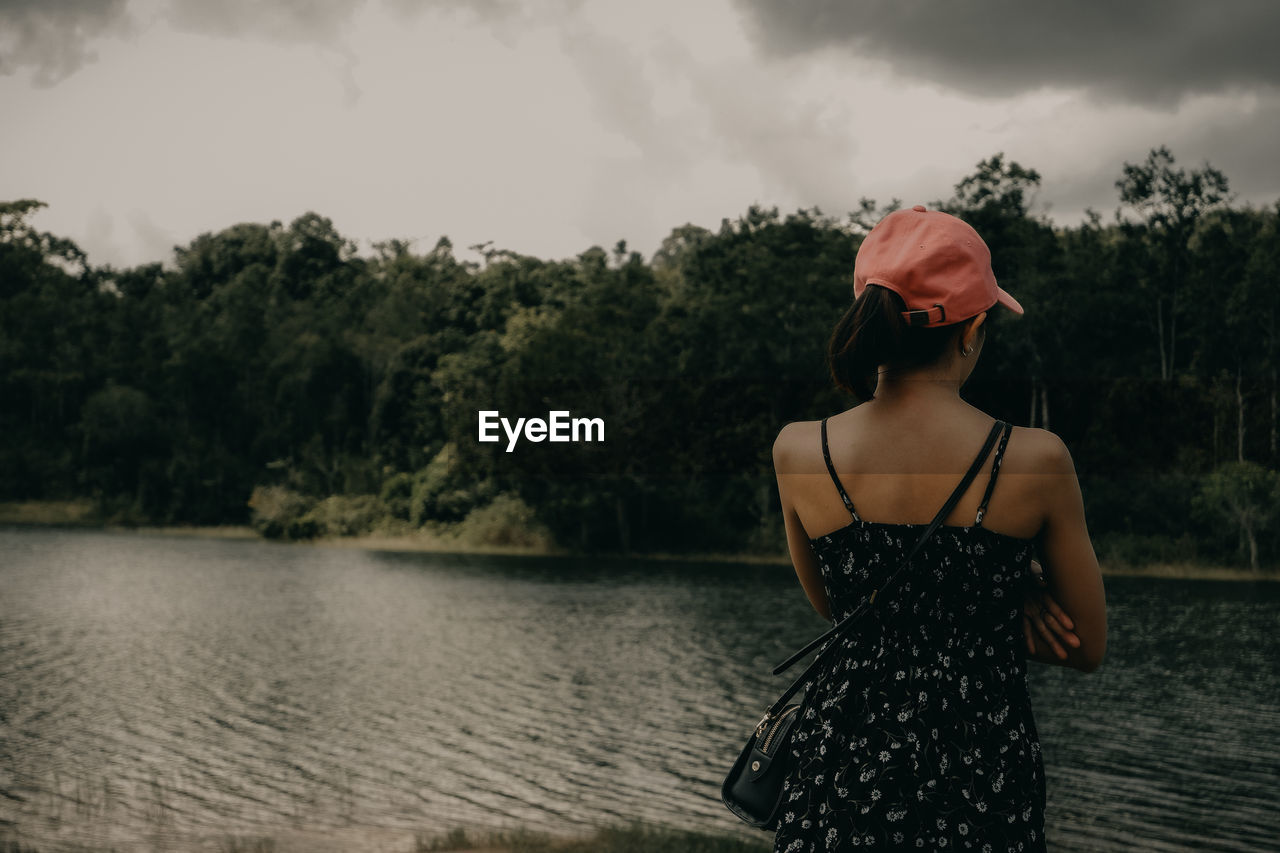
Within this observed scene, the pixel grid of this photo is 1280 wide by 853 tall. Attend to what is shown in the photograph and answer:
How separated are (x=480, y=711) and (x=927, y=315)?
60.9 feet

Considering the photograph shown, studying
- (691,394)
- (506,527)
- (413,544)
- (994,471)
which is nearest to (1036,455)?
(994,471)

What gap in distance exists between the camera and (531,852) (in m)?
9.23

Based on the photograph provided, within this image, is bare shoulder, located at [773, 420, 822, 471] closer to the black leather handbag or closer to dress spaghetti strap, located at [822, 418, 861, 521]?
dress spaghetti strap, located at [822, 418, 861, 521]

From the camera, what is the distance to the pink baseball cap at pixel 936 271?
171cm

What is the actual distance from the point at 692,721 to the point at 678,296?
3607 cm

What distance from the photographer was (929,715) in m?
1.74

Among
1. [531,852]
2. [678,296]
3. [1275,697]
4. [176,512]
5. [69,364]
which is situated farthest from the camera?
[69,364]

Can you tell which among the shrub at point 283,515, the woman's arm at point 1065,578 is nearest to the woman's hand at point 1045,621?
the woman's arm at point 1065,578

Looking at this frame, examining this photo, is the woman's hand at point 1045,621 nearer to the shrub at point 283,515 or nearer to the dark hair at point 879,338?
the dark hair at point 879,338

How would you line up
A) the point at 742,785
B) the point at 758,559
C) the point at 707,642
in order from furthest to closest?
the point at 758,559 < the point at 707,642 < the point at 742,785

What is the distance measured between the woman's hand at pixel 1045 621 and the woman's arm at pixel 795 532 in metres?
0.33

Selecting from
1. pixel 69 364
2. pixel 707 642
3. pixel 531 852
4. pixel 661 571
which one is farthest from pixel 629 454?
pixel 69 364

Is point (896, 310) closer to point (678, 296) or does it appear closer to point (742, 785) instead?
point (742, 785)

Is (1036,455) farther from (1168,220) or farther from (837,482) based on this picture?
(1168,220)
